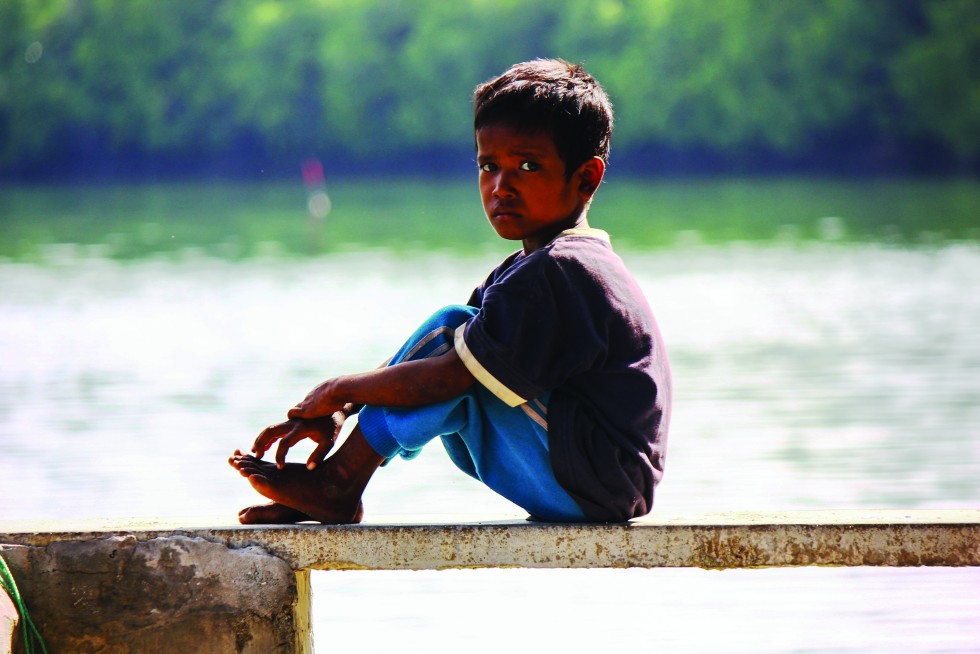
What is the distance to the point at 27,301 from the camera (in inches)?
497

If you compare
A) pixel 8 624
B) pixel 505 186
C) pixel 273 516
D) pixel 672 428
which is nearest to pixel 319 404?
pixel 273 516

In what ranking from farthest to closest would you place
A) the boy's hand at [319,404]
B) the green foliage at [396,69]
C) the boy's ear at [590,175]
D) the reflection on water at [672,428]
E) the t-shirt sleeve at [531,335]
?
the green foliage at [396,69] → the reflection on water at [672,428] → the boy's ear at [590,175] → the boy's hand at [319,404] → the t-shirt sleeve at [531,335]

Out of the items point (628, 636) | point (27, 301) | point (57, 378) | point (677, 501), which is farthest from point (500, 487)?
point (27, 301)

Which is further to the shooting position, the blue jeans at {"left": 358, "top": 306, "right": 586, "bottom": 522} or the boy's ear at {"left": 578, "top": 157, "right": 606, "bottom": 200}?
the boy's ear at {"left": 578, "top": 157, "right": 606, "bottom": 200}

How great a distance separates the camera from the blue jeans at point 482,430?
226cm

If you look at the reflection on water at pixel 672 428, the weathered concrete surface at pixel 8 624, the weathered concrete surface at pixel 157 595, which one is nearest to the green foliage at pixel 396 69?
the reflection on water at pixel 672 428

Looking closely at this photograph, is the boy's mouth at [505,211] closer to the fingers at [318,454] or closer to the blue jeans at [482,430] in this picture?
the blue jeans at [482,430]

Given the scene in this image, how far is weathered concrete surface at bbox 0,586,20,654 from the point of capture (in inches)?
87.0

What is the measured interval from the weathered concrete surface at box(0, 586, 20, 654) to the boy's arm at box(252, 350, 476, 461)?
49cm

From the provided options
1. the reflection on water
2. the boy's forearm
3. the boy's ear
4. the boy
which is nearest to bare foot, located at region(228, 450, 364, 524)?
the boy

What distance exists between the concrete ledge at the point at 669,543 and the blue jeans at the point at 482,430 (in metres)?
0.07

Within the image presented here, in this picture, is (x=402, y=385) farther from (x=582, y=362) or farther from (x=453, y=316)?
(x=582, y=362)

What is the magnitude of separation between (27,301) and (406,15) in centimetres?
4904

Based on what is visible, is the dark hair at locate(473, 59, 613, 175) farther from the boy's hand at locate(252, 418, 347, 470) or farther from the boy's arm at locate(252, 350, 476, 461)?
the boy's hand at locate(252, 418, 347, 470)
